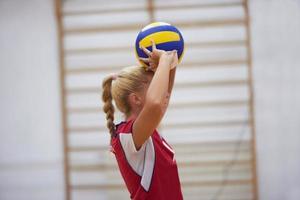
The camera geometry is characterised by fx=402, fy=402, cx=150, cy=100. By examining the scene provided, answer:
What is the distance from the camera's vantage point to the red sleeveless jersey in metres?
1.55

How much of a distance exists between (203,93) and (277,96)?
0.72 metres

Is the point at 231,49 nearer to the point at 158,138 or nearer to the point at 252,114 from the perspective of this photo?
the point at 252,114

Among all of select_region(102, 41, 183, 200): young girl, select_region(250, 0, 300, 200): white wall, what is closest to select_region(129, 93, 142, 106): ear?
select_region(102, 41, 183, 200): young girl

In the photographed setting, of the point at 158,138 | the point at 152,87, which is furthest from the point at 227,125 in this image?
the point at 152,87

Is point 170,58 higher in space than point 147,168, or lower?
higher

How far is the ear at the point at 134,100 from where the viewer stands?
1.60 meters

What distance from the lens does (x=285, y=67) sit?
12.8 feet

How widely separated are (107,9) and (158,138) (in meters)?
2.56

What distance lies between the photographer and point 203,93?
3877 mm

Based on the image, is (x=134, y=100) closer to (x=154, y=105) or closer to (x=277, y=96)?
A: (x=154, y=105)

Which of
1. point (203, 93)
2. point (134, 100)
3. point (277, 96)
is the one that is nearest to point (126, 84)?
point (134, 100)

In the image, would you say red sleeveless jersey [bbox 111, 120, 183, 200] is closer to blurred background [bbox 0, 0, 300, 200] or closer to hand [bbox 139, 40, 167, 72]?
hand [bbox 139, 40, 167, 72]

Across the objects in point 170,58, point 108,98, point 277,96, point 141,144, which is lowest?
point 277,96

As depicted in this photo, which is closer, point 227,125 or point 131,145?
point 131,145
